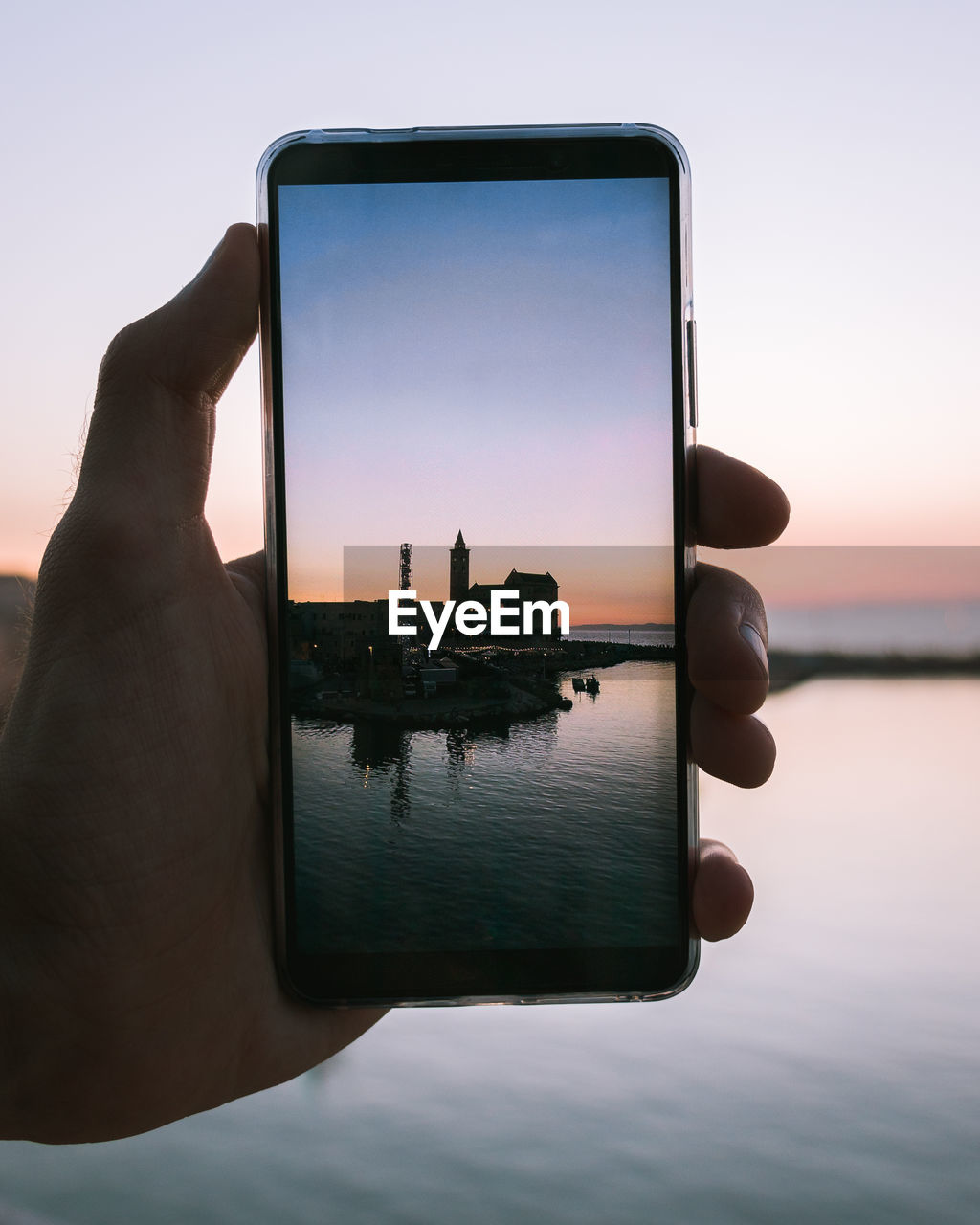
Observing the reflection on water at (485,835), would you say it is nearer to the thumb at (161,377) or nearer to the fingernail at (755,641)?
the fingernail at (755,641)

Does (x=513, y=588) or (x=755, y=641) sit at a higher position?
(x=513, y=588)

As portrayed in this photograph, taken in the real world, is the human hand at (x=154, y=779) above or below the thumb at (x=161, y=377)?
below

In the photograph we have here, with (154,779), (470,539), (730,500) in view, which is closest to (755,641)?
(730,500)

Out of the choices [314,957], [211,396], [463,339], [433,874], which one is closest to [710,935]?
[433,874]

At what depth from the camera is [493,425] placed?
186cm

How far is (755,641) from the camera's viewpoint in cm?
192

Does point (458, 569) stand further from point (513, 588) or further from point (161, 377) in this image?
point (161, 377)

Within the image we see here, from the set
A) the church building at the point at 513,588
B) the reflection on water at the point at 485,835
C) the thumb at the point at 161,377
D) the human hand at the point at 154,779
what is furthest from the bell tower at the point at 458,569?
the thumb at the point at 161,377

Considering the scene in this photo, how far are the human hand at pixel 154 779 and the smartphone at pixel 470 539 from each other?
96 millimetres

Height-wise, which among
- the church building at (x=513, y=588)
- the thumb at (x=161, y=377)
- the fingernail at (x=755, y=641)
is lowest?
the fingernail at (x=755, y=641)

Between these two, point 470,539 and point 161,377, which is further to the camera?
point 470,539

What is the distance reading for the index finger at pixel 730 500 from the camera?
6.25 ft

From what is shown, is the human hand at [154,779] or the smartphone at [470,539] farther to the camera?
the smartphone at [470,539]

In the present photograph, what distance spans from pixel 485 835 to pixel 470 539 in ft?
2.16
